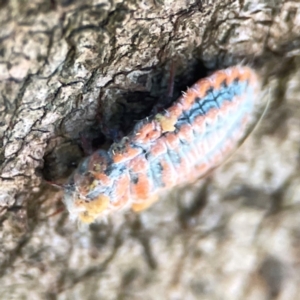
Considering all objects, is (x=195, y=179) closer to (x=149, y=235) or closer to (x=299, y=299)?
(x=149, y=235)

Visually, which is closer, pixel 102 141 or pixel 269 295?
pixel 269 295

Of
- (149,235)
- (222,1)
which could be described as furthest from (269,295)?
(222,1)

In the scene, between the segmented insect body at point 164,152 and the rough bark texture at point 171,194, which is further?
the segmented insect body at point 164,152

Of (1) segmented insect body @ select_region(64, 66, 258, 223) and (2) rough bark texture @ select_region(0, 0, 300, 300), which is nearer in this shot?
(2) rough bark texture @ select_region(0, 0, 300, 300)

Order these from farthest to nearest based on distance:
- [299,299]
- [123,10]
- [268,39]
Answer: [268,39]
[299,299]
[123,10]
